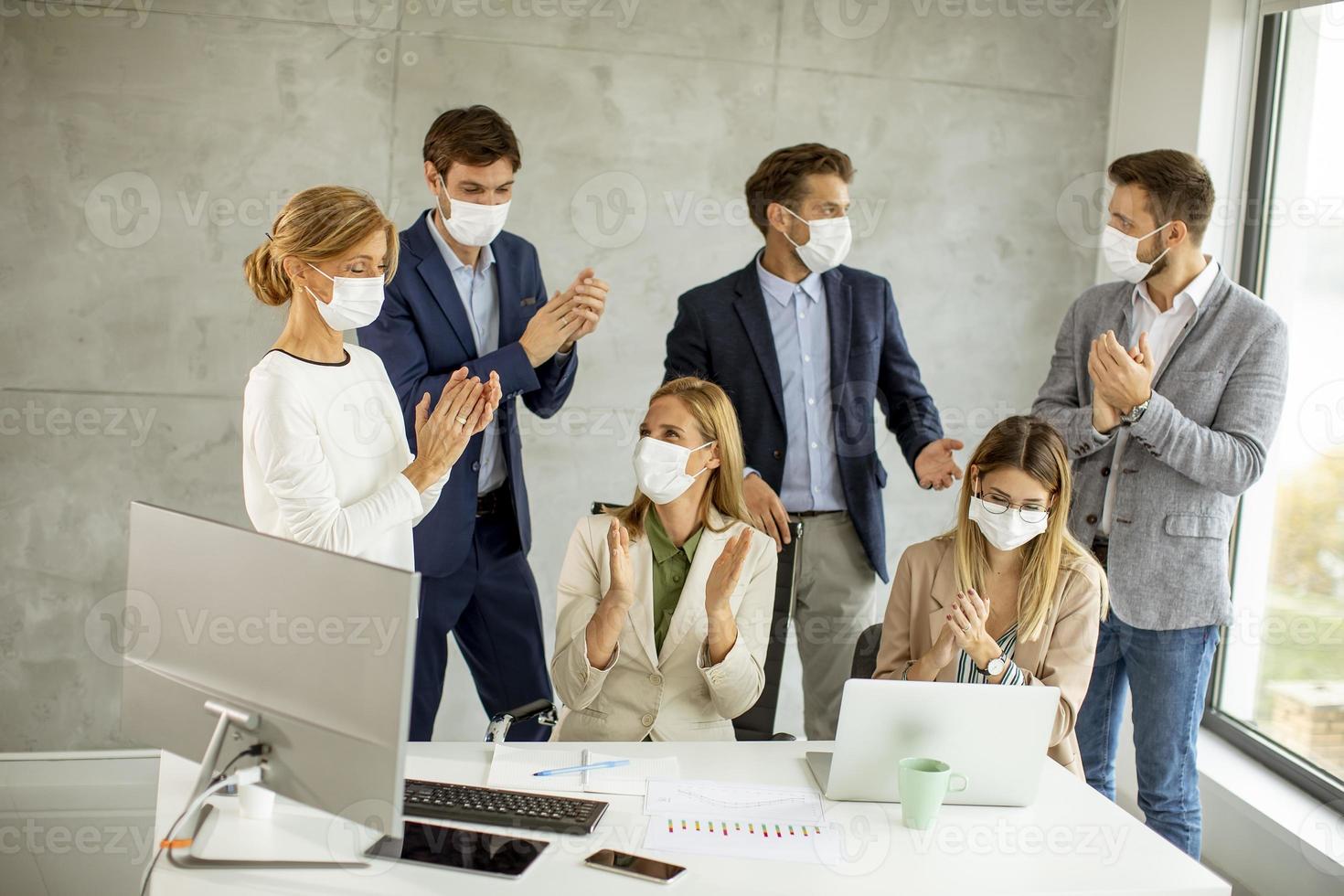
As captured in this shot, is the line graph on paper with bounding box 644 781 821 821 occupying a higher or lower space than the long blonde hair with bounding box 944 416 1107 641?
lower

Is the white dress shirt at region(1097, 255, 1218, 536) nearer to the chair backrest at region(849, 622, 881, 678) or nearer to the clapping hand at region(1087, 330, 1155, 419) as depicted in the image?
the clapping hand at region(1087, 330, 1155, 419)

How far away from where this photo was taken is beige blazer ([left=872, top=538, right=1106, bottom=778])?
230 centimetres

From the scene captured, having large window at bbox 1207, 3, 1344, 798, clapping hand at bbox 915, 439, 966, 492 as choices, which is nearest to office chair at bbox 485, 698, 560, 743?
clapping hand at bbox 915, 439, 966, 492

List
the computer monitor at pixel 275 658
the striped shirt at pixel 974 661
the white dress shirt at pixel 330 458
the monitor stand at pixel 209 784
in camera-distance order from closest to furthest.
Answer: the computer monitor at pixel 275 658
the monitor stand at pixel 209 784
the white dress shirt at pixel 330 458
the striped shirt at pixel 974 661

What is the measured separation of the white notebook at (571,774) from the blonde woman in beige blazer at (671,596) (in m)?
0.29

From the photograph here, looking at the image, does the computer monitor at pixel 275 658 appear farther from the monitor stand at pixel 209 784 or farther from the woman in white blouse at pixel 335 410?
the woman in white blouse at pixel 335 410

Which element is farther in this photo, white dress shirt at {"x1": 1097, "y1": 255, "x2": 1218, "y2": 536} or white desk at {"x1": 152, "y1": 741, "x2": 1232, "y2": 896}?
white dress shirt at {"x1": 1097, "y1": 255, "x2": 1218, "y2": 536}

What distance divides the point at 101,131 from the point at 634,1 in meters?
1.69

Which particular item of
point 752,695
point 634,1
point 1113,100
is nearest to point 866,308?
point 752,695

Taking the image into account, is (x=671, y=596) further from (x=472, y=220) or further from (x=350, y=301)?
(x=472, y=220)

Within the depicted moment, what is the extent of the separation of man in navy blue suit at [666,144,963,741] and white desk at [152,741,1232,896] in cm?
110

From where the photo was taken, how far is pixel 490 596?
9.80 feet

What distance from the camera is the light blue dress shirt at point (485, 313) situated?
2906mm

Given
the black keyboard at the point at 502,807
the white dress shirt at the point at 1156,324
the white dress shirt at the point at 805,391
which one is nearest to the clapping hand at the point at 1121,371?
the white dress shirt at the point at 1156,324
